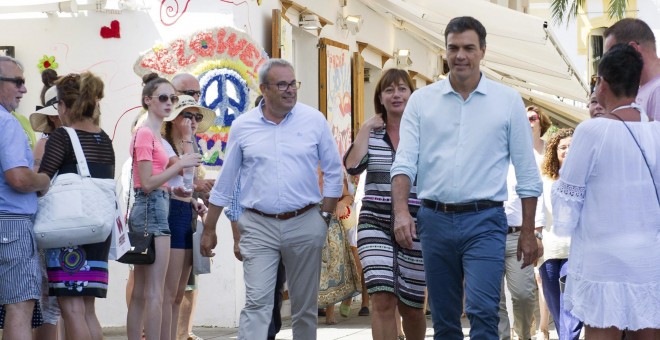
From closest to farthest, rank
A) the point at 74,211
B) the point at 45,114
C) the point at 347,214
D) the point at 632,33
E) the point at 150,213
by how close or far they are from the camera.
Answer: the point at 632,33
the point at 74,211
the point at 45,114
the point at 150,213
the point at 347,214

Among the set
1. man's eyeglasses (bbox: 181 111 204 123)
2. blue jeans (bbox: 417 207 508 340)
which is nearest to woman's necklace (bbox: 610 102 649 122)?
blue jeans (bbox: 417 207 508 340)

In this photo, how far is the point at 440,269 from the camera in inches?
287

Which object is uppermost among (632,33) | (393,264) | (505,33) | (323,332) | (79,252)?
(505,33)

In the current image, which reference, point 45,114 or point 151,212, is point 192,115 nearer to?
point 151,212

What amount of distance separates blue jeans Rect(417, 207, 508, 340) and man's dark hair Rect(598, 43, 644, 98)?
96 cm

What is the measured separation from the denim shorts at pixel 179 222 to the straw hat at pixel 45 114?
1.07 metres

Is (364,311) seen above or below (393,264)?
below

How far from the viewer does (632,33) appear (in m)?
7.42

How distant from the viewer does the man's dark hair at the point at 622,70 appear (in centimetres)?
677

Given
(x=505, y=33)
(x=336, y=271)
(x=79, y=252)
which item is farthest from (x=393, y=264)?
(x=505, y=33)

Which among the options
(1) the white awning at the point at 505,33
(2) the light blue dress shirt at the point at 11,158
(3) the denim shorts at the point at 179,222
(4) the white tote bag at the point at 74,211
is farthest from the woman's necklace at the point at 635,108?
(1) the white awning at the point at 505,33

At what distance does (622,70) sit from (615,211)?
2.34ft

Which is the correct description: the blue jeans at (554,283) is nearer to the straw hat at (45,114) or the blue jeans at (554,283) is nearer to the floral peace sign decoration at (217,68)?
the floral peace sign decoration at (217,68)

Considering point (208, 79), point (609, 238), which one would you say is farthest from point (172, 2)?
point (609, 238)
